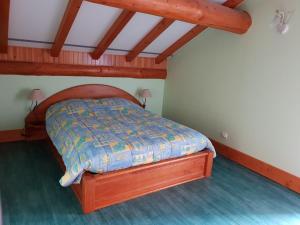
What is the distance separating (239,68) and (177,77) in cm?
140

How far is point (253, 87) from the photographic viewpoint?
10.2 ft

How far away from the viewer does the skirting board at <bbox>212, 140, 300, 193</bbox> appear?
2.73 metres

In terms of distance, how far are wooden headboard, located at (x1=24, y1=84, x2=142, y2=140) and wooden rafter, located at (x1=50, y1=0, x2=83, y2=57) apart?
0.65 meters

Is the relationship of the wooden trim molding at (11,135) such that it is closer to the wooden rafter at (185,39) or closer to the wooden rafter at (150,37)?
the wooden rafter at (150,37)

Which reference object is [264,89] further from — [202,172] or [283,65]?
[202,172]

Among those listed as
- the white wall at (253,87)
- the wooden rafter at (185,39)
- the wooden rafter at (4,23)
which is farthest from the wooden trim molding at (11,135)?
the white wall at (253,87)

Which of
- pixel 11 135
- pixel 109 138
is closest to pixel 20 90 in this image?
pixel 11 135

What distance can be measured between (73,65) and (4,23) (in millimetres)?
1240

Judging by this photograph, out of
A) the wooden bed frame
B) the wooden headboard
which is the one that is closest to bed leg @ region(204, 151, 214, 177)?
the wooden bed frame

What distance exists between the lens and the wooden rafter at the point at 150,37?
10.4 feet

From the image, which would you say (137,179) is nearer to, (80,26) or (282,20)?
(80,26)

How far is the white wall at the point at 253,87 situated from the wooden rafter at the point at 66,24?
6.75 feet

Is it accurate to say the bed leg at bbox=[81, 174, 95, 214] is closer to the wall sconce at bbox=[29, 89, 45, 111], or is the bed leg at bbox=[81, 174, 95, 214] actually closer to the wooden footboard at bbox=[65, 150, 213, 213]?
the wooden footboard at bbox=[65, 150, 213, 213]

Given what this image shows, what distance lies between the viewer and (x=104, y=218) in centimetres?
207
